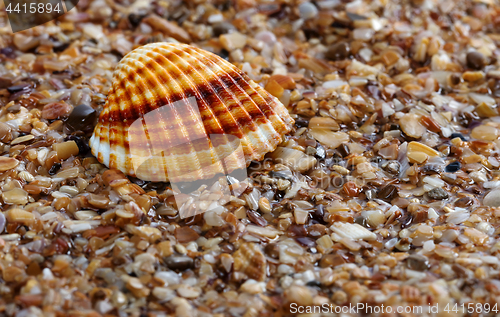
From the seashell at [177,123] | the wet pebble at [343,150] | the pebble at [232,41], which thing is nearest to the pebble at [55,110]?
the seashell at [177,123]

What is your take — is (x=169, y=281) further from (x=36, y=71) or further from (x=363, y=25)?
(x=363, y=25)

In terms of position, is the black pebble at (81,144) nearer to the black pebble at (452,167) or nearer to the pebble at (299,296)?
the pebble at (299,296)

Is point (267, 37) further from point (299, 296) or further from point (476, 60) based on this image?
point (299, 296)

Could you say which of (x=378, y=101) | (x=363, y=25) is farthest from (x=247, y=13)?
(x=378, y=101)

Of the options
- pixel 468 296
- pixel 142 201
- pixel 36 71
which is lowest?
pixel 468 296

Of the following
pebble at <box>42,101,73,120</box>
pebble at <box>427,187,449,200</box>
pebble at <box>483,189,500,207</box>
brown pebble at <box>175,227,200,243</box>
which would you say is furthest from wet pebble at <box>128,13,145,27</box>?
pebble at <box>483,189,500,207</box>

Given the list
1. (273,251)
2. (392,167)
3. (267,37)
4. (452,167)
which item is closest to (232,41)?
(267,37)
